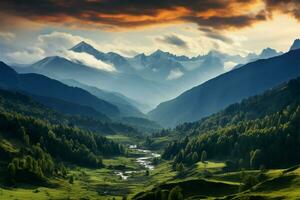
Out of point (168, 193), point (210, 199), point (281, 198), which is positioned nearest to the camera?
point (281, 198)

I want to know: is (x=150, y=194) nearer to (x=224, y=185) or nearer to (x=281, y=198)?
(x=224, y=185)

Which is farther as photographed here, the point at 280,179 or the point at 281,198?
the point at 280,179

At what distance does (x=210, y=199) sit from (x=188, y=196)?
63.7 ft

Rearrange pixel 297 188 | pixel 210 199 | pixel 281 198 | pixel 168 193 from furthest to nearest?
pixel 168 193 < pixel 210 199 < pixel 297 188 < pixel 281 198

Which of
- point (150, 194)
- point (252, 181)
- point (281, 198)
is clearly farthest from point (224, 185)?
point (281, 198)

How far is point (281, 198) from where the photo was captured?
503ft

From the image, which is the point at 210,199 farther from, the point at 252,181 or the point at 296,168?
the point at 296,168

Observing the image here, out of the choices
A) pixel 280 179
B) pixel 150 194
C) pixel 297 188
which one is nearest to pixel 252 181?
pixel 280 179

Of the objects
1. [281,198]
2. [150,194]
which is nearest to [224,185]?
[150,194]

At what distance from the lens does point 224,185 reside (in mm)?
198500

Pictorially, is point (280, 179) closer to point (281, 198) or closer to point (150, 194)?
point (281, 198)

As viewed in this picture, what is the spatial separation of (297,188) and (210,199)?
106ft

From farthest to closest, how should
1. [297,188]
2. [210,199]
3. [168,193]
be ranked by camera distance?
[168,193] → [210,199] → [297,188]

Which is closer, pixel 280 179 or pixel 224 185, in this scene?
pixel 280 179
